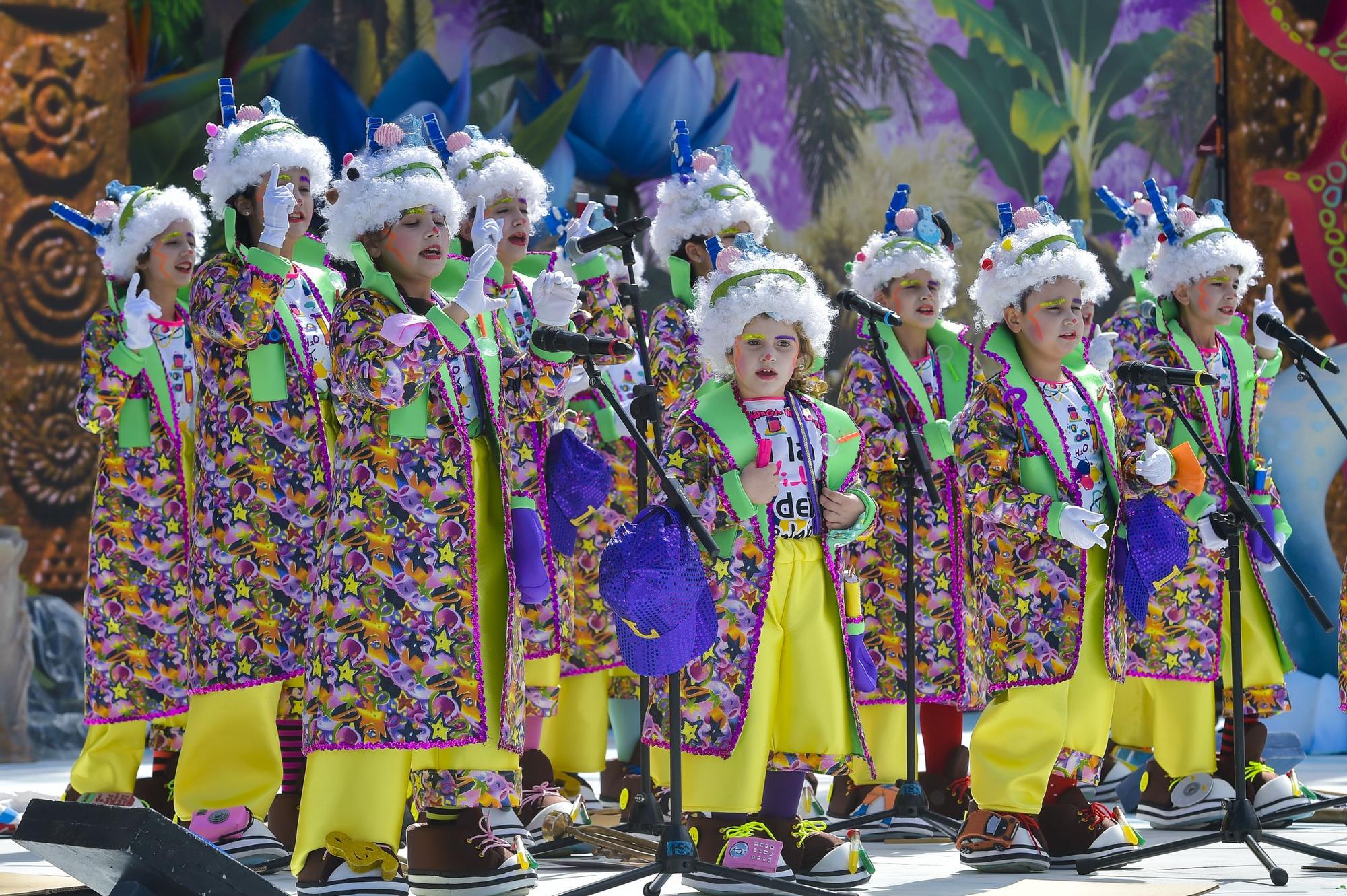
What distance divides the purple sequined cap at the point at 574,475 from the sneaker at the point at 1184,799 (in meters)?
2.30

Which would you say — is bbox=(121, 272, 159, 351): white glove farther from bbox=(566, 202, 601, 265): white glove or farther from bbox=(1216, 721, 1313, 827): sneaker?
bbox=(1216, 721, 1313, 827): sneaker

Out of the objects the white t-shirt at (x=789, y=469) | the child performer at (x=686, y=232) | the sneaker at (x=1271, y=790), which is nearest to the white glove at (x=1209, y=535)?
the sneaker at (x=1271, y=790)

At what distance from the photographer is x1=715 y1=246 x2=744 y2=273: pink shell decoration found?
518 cm

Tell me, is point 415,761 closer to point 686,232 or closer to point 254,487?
point 254,487

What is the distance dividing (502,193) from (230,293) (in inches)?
44.2

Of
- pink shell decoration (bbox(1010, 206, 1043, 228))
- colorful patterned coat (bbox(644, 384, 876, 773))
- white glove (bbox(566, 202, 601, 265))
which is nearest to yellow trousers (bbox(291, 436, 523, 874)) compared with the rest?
colorful patterned coat (bbox(644, 384, 876, 773))

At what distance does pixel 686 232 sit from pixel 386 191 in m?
2.05

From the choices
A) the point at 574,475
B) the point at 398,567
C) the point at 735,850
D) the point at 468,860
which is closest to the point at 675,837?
the point at 735,850

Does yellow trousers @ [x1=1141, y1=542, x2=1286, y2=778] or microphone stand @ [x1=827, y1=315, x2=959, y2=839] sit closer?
microphone stand @ [x1=827, y1=315, x2=959, y2=839]

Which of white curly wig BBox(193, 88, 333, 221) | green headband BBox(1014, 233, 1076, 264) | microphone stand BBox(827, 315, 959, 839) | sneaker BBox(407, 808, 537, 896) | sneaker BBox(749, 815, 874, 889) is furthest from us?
microphone stand BBox(827, 315, 959, 839)

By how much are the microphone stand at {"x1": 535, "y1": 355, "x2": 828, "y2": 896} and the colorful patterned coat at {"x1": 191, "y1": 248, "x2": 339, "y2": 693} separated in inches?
48.6

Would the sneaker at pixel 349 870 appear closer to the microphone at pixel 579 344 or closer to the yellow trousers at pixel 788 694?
the yellow trousers at pixel 788 694

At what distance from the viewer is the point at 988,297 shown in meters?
5.79

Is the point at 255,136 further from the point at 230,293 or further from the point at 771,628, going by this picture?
the point at 771,628
